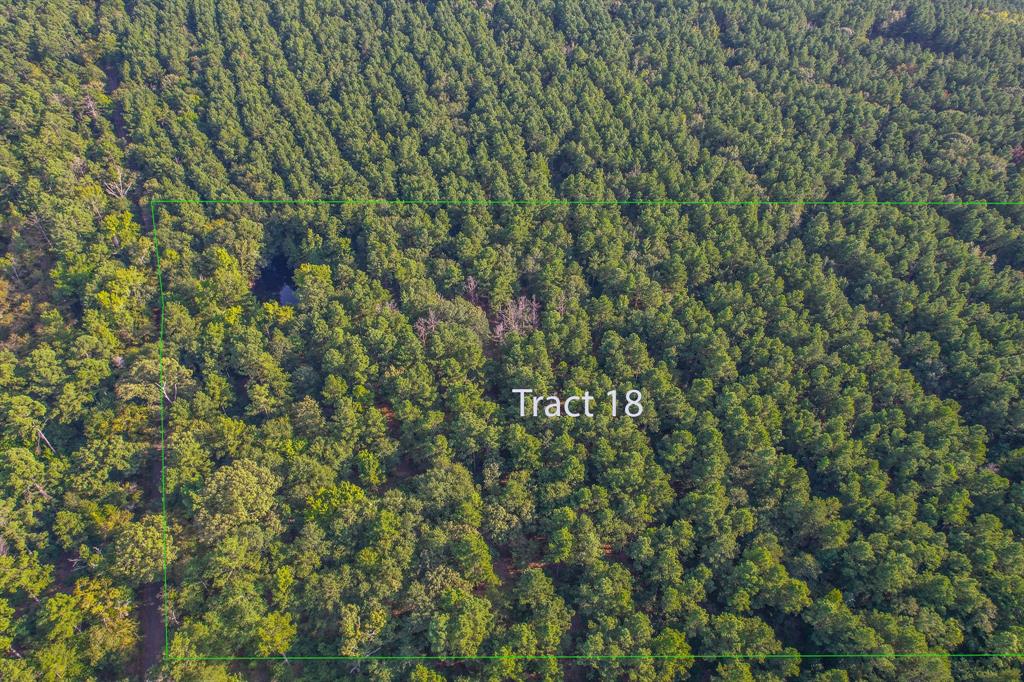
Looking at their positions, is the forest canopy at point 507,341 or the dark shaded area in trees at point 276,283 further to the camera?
the dark shaded area in trees at point 276,283

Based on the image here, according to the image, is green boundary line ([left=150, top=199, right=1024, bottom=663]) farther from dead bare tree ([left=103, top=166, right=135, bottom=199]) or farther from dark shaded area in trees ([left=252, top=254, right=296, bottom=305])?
dark shaded area in trees ([left=252, top=254, right=296, bottom=305])

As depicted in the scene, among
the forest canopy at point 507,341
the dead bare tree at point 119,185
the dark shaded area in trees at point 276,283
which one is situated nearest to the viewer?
the forest canopy at point 507,341

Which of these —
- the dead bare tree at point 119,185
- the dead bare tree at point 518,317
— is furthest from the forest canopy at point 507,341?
the dead bare tree at point 119,185

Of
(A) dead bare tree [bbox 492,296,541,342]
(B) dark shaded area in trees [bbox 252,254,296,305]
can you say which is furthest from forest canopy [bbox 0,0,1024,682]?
(B) dark shaded area in trees [bbox 252,254,296,305]

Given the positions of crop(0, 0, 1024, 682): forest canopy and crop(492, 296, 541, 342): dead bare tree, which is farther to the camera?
crop(492, 296, 541, 342): dead bare tree

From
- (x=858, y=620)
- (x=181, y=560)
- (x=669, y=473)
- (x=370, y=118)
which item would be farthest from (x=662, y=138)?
(x=181, y=560)

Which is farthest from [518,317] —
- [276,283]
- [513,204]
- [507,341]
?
[276,283]

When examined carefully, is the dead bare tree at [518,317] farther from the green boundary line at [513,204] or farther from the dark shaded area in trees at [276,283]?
the dark shaded area in trees at [276,283]

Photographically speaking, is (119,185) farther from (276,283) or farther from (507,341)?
(507,341)
